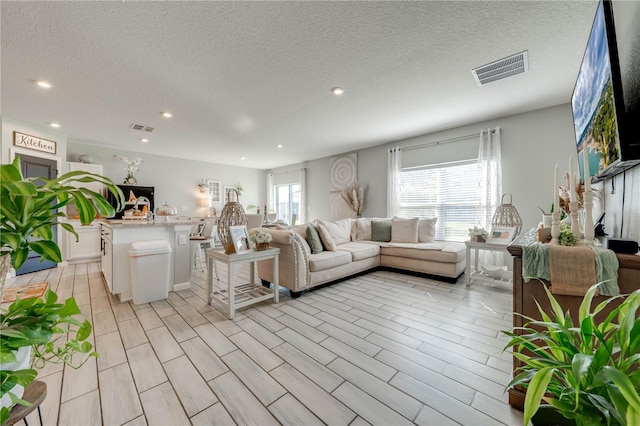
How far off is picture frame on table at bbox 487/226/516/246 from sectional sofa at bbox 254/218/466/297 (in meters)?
0.45

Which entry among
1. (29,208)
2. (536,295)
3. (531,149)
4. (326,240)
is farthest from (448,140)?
(29,208)

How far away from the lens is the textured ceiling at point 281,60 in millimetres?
1856

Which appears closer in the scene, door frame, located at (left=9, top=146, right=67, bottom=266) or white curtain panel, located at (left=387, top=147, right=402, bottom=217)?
door frame, located at (left=9, top=146, right=67, bottom=266)

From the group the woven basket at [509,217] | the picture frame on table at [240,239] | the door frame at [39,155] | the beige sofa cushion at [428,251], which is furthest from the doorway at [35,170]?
the woven basket at [509,217]

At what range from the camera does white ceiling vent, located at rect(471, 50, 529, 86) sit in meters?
2.43

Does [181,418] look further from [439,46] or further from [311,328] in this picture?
[439,46]

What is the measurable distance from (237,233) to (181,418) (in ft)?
5.40

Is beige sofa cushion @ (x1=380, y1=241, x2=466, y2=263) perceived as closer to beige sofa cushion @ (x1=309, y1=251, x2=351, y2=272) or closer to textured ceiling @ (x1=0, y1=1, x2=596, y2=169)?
beige sofa cushion @ (x1=309, y1=251, x2=351, y2=272)

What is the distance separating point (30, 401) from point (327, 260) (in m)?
2.74

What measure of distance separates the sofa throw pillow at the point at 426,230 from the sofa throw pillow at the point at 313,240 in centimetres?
194

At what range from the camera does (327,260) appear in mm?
3244

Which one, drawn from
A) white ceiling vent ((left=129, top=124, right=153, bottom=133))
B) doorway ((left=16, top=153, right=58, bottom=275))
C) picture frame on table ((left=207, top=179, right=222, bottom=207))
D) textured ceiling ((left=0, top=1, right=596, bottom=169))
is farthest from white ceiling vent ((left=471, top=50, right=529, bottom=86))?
picture frame on table ((left=207, top=179, right=222, bottom=207))

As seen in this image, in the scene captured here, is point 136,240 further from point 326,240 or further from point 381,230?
point 381,230

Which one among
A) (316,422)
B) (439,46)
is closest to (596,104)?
(439,46)
